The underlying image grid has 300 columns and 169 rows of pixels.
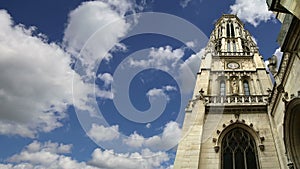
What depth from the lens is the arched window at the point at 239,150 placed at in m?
13.4

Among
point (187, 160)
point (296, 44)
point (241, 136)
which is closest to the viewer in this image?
point (296, 44)

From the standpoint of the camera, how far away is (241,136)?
1455 cm

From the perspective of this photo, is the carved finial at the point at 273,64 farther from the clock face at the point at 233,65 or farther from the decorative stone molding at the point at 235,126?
the clock face at the point at 233,65

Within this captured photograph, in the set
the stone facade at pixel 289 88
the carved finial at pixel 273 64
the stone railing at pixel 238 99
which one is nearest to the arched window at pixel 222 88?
the stone railing at pixel 238 99

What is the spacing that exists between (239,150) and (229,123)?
177cm

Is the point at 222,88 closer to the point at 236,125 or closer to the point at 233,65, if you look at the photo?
the point at 233,65

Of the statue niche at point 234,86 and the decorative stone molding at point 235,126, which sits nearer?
the decorative stone molding at point 235,126

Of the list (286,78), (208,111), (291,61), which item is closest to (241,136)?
(208,111)

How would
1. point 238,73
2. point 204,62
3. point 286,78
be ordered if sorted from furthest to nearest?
point 204,62, point 238,73, point 286,78

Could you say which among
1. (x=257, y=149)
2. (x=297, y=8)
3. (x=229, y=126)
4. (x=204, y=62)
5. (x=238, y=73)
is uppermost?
(x=204, y=62)

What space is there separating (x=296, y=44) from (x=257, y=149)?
8031mm

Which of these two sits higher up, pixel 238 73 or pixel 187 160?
pixel 238 73

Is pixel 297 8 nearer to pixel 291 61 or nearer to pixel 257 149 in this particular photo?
pixel 291 61

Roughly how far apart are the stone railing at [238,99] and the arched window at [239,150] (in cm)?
251
